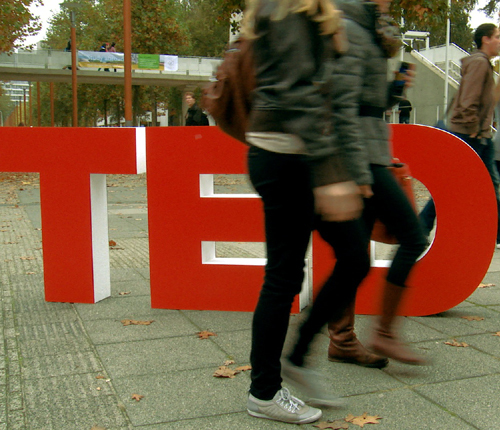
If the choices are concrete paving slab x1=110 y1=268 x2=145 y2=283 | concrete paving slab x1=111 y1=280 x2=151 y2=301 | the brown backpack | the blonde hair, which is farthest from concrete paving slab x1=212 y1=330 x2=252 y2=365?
the blonde hair

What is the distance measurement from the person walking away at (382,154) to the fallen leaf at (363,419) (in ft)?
0.90

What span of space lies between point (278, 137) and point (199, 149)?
2.23 metres

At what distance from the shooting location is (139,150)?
460 centimetres

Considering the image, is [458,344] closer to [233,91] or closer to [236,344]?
[236,344]

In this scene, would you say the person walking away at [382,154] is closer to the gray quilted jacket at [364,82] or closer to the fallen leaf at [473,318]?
the gray quilted jacket at [364,82]

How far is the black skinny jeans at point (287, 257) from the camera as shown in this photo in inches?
93.3

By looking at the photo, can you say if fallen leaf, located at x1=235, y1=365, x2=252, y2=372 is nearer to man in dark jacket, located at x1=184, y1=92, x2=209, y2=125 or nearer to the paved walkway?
the paved walkway

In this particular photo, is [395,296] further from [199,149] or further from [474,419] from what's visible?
[199,149]

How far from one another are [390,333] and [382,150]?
791 millimetres

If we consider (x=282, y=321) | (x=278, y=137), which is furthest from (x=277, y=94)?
(x=282, y=321)

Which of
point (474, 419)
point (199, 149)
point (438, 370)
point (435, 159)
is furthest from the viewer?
point (199, 149)

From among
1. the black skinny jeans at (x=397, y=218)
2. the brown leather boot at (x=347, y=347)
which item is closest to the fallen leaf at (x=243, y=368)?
the brown leather boot at (x=347, y=347)

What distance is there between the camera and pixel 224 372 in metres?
3.31

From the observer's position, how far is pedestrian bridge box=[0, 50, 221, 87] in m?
48.2
